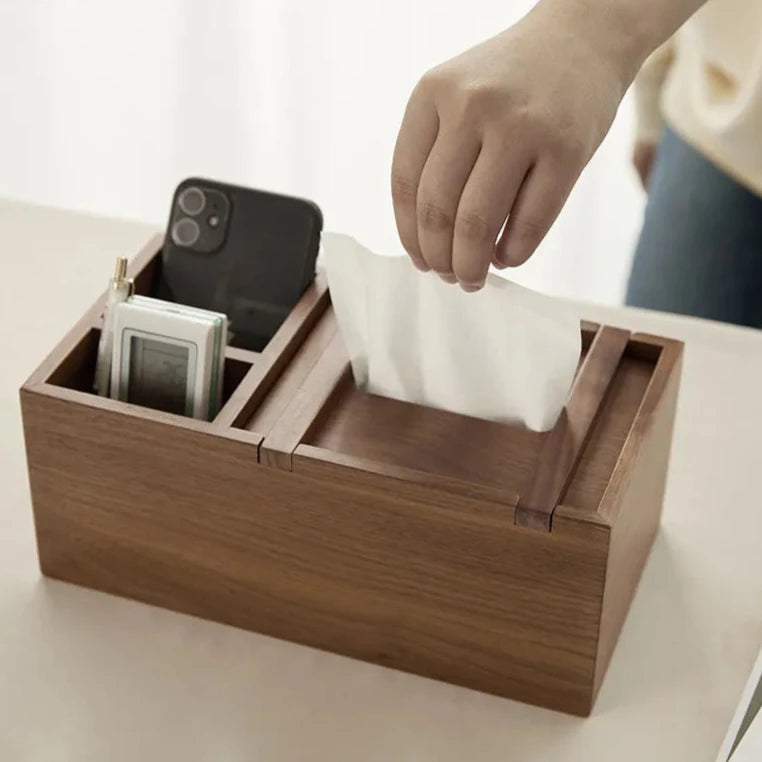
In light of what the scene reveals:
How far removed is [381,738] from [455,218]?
1.01ft

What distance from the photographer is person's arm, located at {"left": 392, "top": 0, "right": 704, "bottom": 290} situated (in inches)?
33.0

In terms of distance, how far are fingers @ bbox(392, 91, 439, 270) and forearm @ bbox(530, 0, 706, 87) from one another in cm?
10

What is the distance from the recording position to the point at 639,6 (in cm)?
94

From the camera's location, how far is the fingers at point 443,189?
0.84 m

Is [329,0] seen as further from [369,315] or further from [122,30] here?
[369,315]

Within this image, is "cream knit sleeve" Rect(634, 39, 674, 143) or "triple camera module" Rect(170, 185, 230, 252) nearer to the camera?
"triple camera module" Rect(170, 185, 230, 252)

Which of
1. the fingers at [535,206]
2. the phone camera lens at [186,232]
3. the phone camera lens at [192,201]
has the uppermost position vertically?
the fingers at [535,206]

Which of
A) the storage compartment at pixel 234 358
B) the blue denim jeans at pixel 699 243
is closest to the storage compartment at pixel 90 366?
the storage compartment at pixel 234 358

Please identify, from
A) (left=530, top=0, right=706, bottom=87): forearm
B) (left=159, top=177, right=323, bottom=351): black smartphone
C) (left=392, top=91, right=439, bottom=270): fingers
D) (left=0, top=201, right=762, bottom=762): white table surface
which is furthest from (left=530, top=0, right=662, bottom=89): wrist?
(left=0, top=201, right=762, bottom=762): white table surface

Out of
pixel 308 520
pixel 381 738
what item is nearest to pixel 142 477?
pixel 308 520

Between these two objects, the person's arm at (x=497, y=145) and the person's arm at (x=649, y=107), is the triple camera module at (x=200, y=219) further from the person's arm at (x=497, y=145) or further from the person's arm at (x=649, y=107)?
the person's arm at (x=649, y=107)

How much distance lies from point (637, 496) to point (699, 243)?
0.60m

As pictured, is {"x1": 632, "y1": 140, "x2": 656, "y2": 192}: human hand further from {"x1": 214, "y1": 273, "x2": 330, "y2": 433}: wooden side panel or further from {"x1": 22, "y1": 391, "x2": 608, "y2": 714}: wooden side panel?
{"x1": 22, "y1": 391, "x2": 608, "y2": 714}: wooden side panel

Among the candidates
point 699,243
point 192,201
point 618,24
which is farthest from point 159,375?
point 699,243
